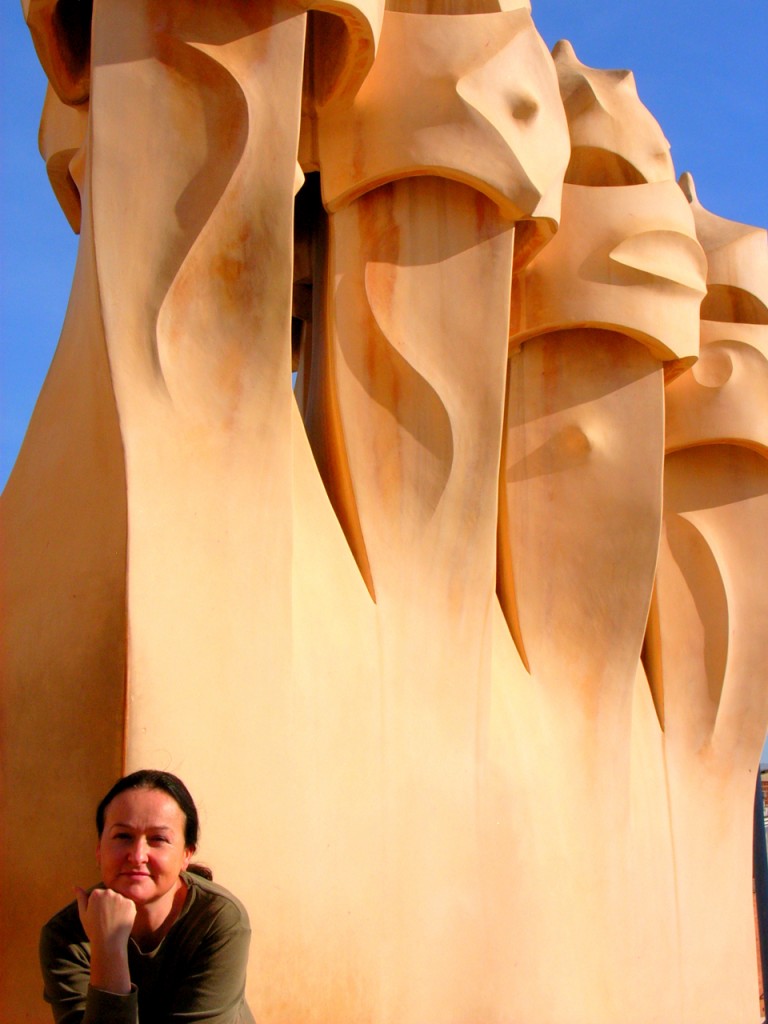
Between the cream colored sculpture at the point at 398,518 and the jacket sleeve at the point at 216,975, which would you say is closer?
the jacket sleeve at the point at 216,975

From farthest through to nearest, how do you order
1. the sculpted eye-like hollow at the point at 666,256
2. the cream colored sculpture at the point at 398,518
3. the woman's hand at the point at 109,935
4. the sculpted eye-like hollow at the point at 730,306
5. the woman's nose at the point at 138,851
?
the sculpted eye-like hollow at the point at 730,306, the sculpted eye-like hollow at the point at 666,256, the cream colored sculpture at the point at 398,518, the woman's nose at the point at 138,851, the woman's hand at the point at 109,935

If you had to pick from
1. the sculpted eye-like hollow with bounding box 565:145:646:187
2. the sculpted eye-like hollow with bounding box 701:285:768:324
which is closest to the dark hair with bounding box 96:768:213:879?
the sculpted eye-like hollow with bounding box 565:145:646:187

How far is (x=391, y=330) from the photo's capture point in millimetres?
4555

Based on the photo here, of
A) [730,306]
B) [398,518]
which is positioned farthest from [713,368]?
Answer: [398,518]

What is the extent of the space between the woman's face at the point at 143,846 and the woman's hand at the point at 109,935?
7 centimetres

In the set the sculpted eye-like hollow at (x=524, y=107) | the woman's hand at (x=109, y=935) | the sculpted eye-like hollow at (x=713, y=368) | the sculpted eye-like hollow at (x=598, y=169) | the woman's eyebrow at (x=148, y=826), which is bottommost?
the woman's hand at (x=109, y=935)

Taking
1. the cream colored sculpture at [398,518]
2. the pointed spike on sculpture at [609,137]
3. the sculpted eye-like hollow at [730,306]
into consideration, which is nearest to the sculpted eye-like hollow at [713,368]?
the cream colored sculpture at [398,518]

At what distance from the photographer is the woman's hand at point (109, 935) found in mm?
1598

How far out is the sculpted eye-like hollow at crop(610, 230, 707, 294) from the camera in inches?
214

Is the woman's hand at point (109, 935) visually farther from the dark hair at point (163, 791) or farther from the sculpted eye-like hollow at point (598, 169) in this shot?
the sculpted eye-like hollow at point (598, 169)

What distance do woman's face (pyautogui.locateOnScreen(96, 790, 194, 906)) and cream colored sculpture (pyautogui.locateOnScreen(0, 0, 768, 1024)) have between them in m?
1.69

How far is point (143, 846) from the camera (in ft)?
5.73

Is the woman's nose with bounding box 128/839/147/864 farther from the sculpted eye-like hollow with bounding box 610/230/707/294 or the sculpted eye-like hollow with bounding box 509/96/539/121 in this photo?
the sculpted eye-like hollow with bounding box 610/230/707/294

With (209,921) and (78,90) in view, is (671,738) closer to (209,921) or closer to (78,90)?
(78,90)
